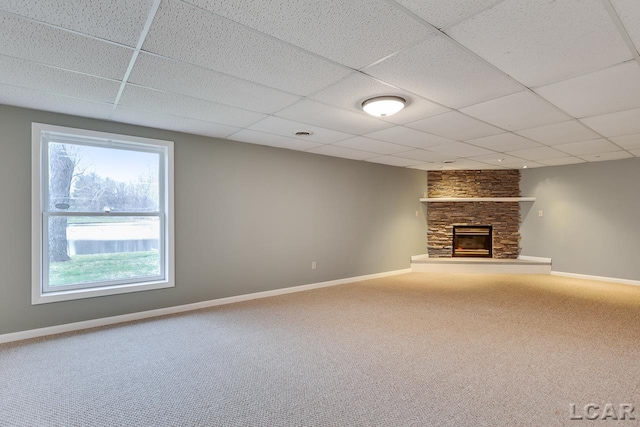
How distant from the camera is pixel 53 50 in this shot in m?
2.14

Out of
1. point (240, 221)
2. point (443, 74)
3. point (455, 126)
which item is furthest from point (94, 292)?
point (455, 126)

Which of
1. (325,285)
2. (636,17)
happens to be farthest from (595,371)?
(325,285)

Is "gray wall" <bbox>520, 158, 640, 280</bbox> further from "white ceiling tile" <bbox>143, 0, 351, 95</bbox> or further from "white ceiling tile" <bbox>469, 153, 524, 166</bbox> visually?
"white ceiling tile" <bbox>143, 0, 351, 95</bbox>

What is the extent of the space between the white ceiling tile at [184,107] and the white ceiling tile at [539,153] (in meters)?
4.24

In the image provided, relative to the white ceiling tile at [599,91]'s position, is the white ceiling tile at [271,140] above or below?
above

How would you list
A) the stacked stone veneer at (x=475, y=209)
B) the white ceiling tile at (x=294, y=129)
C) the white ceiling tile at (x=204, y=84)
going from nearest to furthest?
the white ceiling tile at (x=204, y=84) → the white ceiling tile at (x=294, y=129) → the stacked stone veneer at (x=475, y=209)

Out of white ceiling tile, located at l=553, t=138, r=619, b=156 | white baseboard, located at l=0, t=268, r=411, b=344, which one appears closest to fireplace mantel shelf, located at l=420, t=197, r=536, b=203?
white ceiling tile, located at l=553, t=138, r=619, b=156

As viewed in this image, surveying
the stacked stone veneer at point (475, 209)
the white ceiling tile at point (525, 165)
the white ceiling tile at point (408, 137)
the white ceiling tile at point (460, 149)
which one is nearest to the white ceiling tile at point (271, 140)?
the white ceiling tile at point (408, 137)

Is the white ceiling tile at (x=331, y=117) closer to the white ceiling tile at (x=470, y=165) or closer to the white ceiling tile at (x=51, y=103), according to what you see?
the white ceiling tile at (x=51, y=103)

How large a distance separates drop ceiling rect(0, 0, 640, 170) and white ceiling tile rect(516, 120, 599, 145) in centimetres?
4

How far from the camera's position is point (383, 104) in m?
2.94

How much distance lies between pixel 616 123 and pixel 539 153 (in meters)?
1.71

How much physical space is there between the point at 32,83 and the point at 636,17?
164 inches

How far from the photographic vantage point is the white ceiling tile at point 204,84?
7.78ft
